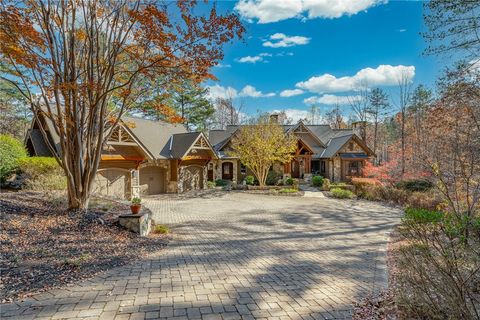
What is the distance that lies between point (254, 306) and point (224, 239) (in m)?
4.55

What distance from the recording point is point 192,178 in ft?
74.8

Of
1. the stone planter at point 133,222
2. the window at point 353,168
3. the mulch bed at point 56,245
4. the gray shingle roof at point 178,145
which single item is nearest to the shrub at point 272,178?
the window at point 353,168

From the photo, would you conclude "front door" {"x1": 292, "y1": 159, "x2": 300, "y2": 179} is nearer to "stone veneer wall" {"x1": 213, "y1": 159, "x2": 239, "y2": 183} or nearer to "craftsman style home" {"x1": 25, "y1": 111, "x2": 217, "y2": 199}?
"stone veneer wall" {"x1": 213, "y1": 159, "x2": 239, "y2": 183}

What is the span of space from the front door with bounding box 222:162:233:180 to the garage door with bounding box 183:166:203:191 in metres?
4.10

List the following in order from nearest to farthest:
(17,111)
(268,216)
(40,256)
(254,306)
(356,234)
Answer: (254,306) → (40,256) → (356,234) → (268,216) → (17,111)

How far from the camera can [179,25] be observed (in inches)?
324

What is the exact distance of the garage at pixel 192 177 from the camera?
22.0m

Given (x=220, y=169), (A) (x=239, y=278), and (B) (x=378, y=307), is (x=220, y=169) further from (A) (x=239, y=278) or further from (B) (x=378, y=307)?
(B) (x=378, y=307)

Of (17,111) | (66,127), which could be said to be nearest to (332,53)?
(66,127)

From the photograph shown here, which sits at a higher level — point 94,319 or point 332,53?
point 332,53

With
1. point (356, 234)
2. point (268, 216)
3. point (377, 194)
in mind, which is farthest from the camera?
point (377, 194)

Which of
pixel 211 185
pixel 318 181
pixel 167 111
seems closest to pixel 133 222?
pixel 167 111

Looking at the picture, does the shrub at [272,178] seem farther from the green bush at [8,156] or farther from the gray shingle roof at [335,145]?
the green bush at [8,156]

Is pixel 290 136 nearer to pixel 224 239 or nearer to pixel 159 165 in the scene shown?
pixel 159 165
